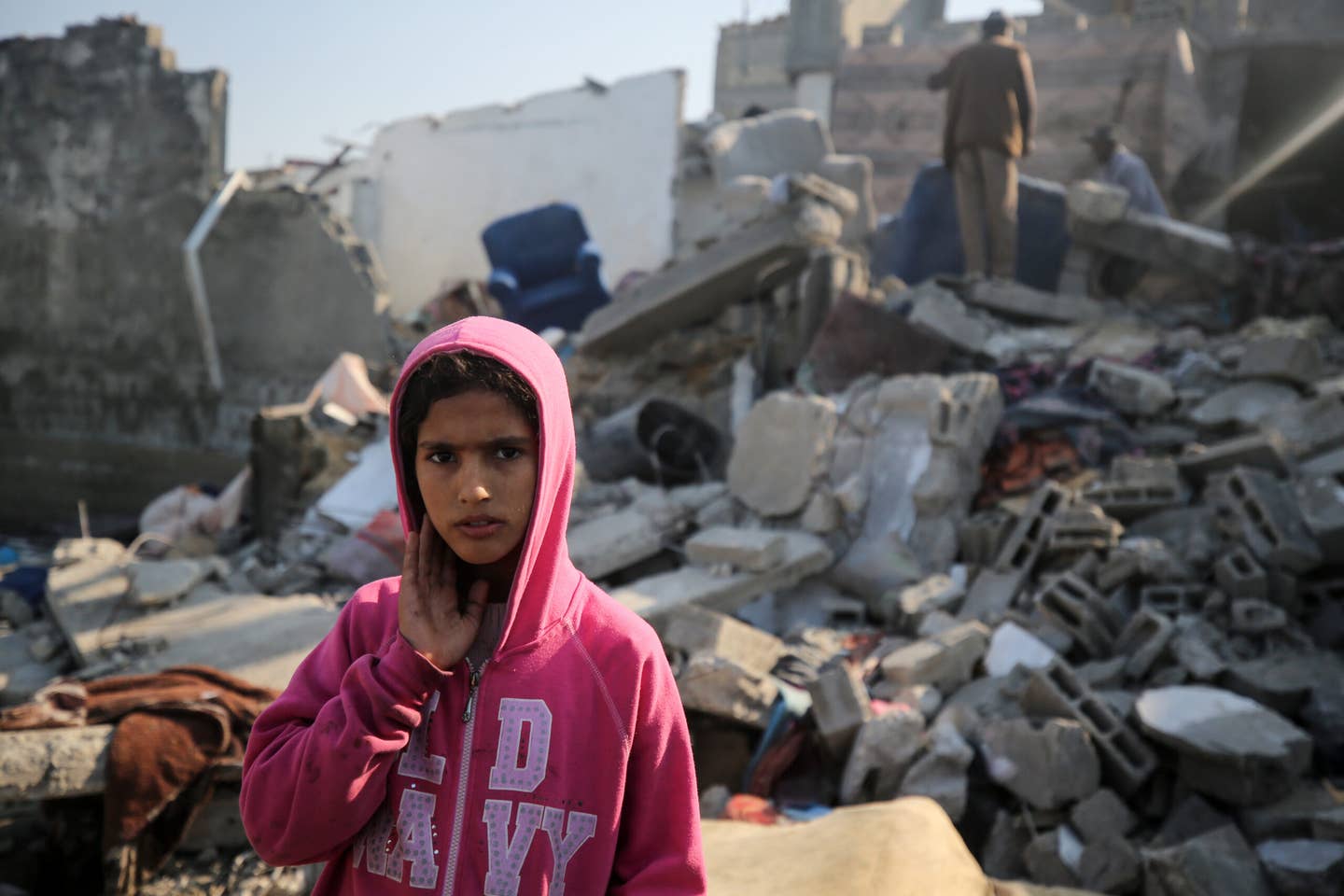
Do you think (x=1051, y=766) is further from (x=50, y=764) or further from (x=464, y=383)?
(x=50, y=764)

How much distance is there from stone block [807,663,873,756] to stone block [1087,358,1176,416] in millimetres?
3317

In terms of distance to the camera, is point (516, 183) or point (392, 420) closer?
point (392, 420)

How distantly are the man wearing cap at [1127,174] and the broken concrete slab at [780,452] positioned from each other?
17.5 feet

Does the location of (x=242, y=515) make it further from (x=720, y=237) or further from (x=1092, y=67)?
(x=1092, y=67)

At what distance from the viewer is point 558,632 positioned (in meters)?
1.40

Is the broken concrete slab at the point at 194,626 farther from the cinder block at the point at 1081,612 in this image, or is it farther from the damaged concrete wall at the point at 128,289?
the damaged concrete wall at the point at 128,289

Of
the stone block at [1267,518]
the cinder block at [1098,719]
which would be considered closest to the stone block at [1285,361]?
the stone block at [1267,518]

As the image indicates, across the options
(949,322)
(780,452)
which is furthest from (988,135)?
(780,452)

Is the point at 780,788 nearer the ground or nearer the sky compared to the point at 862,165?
nearer the ground

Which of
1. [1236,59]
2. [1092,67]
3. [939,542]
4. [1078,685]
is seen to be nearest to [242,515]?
[939,542]

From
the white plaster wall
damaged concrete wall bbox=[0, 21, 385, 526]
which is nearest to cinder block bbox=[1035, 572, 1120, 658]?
damaged concrete wall bbox=[0, 21, 385, 526]

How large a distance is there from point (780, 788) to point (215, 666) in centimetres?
209

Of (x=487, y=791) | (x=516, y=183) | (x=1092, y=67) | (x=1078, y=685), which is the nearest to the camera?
(x=487, y=791)

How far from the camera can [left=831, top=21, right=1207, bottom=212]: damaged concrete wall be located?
48.0 ft
